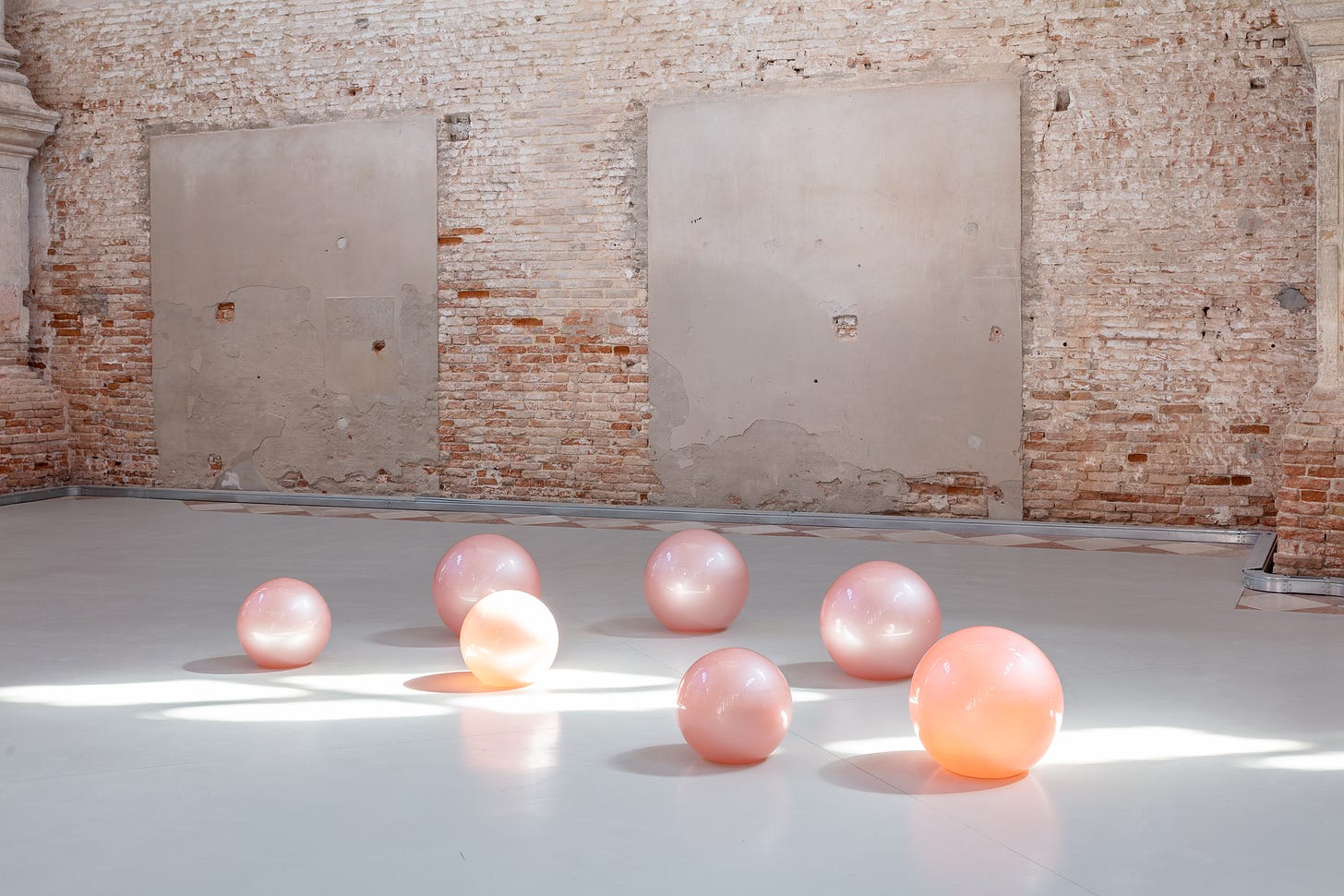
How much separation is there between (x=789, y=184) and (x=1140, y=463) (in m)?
2.96

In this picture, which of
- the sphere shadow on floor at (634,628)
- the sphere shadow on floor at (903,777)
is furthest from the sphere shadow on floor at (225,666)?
the sphere shadow on floor at (903,777)

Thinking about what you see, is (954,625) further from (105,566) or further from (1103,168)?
(105,566)

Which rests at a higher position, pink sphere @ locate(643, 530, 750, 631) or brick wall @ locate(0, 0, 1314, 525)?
brick wall @ locate(0, 0, 1314, 525)

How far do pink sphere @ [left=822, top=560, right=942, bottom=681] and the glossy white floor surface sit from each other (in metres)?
0.10

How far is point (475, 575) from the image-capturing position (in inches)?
192

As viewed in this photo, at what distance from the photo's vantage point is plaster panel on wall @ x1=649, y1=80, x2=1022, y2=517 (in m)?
8.33

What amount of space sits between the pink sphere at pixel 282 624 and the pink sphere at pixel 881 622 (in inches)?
71.9

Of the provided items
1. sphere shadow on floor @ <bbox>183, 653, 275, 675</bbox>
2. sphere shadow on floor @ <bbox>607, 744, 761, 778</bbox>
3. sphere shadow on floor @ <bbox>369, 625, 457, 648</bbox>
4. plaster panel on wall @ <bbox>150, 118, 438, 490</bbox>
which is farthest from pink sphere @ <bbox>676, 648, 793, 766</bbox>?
plaster panel on wall @ <bbox>150, 118, 438, 490</bbox>

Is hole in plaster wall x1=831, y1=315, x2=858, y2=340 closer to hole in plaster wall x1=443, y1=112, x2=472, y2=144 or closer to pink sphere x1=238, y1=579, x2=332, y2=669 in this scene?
hole in plaster wall x1=443, y1=112, x2=472, y2=144

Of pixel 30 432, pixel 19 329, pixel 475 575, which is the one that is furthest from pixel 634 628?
pixel 19 329

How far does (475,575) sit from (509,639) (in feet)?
2.56

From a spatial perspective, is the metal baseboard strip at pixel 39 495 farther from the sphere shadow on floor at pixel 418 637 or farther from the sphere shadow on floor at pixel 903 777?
the sphere shadow on floor at pixel 903 777

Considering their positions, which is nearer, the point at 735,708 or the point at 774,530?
the point at 735,708

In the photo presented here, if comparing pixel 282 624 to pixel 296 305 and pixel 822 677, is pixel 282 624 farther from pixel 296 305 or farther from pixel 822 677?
pixel 296 305
